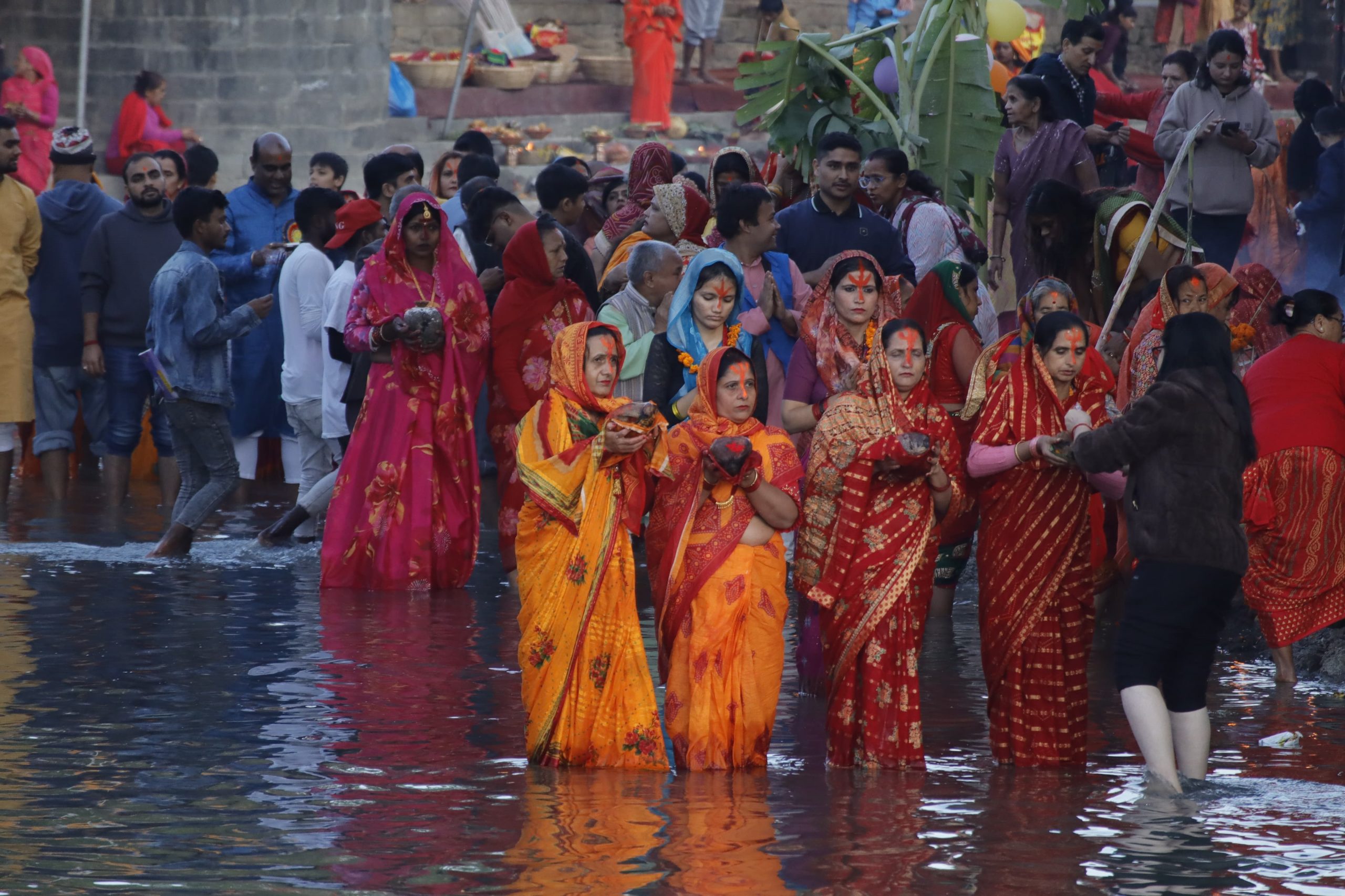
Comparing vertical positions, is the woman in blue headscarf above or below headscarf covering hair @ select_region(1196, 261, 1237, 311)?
below

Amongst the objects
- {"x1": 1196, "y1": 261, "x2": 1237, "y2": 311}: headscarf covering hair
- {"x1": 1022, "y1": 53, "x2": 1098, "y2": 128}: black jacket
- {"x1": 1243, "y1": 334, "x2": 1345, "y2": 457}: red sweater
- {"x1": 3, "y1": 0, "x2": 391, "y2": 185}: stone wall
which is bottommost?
{"x1": 1243, "y1": 334, "x2": 1345, "y2": 457}: red sweater

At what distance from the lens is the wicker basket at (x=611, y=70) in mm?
22641

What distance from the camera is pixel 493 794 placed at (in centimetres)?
577

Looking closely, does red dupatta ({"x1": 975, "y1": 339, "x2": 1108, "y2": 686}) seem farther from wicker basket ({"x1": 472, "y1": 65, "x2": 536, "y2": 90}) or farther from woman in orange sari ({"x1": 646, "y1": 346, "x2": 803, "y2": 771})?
wicker basket ({"x1": 472, "y1": 65, "x2": 536, "y2": 90})

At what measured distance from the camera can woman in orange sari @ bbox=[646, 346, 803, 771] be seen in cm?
609

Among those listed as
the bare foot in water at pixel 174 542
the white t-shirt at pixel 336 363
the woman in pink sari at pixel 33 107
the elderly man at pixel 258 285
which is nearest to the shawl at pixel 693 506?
the white t-shirt at pixel 336 363

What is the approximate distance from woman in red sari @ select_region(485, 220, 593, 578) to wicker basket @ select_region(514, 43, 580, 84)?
42.4 feet

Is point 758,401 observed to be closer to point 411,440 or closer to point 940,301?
point 940,301

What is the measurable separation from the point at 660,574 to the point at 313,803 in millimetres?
1342

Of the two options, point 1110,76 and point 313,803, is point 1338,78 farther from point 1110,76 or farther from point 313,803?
point 313,803

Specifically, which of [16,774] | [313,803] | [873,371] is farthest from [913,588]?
[16,774]

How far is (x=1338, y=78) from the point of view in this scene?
Answer: 13.5m

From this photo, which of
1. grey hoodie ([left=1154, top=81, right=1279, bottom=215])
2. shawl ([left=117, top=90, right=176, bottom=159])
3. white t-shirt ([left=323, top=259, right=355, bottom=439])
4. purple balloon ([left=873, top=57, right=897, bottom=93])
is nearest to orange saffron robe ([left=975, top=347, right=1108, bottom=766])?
white t-shirt ([left=323, top=259, right=355, bottom=439])

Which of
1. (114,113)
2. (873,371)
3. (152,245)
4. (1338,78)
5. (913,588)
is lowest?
(913,588)
